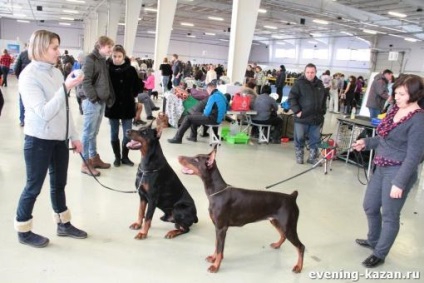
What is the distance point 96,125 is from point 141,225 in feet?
6.08

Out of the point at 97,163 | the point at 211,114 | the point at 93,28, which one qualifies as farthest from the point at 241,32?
the point at 93,28

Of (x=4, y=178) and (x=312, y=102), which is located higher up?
(x=312, y=102)

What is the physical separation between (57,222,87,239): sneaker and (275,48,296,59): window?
104 ft

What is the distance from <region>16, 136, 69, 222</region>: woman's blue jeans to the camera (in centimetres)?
241

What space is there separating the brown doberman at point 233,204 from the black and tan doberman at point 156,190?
48 cm

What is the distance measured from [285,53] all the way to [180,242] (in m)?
32.9

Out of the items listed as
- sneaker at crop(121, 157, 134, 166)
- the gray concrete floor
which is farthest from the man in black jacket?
sneaker at crop(121, 157, 134, 166)

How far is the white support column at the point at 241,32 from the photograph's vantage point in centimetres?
856

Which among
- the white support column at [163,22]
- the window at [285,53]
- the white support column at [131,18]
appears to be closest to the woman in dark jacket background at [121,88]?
the white support column at [163,22]

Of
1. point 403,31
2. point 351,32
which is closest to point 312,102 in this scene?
point 403,31

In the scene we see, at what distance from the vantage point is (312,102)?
564cm

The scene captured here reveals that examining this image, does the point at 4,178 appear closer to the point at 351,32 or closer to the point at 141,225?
the point at 141,225

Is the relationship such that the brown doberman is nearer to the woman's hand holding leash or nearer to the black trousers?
the woman's hand holding leash

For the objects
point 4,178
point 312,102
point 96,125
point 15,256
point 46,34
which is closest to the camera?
point 46,34
